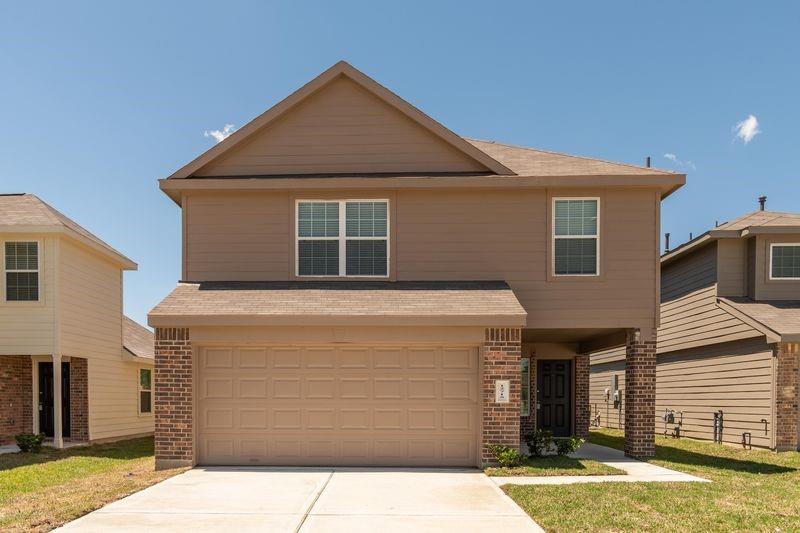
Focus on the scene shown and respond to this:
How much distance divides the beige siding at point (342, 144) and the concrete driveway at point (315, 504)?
6.15 m

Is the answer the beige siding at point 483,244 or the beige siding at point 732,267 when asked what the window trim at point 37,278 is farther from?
the beige siding at point 732,267

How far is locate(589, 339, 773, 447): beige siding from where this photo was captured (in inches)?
527

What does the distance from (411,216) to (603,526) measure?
6856mm

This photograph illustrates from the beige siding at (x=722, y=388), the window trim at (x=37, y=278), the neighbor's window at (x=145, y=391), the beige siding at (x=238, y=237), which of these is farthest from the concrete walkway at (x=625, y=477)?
the neighbor's window at (x=145, y=391)

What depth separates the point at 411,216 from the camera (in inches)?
450

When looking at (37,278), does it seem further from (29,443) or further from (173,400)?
(173,400)

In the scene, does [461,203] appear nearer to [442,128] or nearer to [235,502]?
[442,128]

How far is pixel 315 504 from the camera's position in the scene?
7316 millimetres

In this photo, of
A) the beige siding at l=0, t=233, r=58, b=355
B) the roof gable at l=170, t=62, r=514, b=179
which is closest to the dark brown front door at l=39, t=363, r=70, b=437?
the beige siding at l=0, t=233, r=58, b=355

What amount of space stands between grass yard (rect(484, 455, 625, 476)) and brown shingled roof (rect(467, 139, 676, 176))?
5705mm

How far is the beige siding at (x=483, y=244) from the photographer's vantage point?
36.7 ft

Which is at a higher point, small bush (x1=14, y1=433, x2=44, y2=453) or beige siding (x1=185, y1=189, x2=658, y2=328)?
beige siding (x1=185, y1=189, x2=658, y2=328)

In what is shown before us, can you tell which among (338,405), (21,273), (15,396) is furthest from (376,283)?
(15,396)

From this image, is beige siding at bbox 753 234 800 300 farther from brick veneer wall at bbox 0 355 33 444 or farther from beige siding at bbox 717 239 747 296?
brick veneer wall at bbox 0 355 33 444
